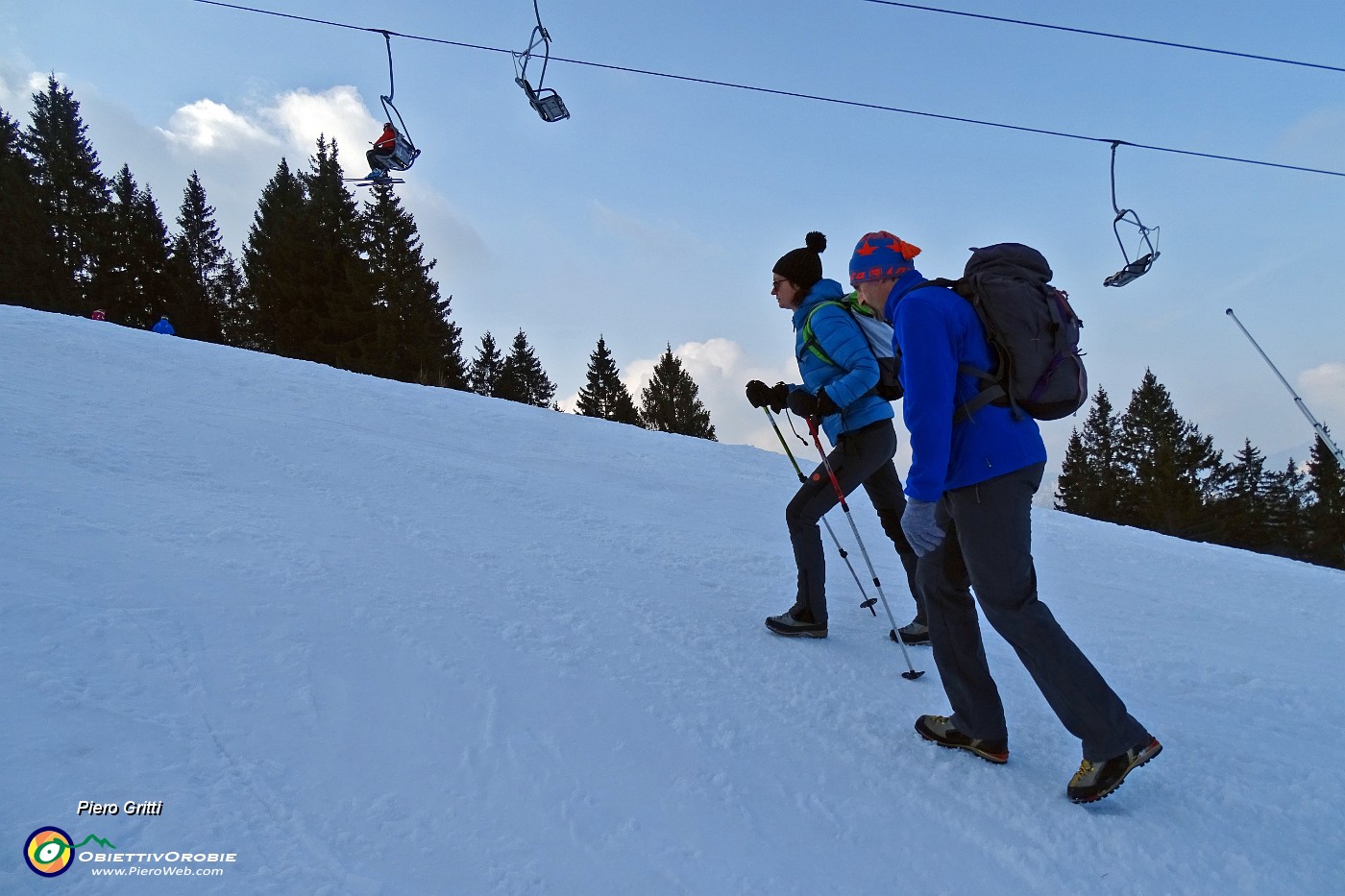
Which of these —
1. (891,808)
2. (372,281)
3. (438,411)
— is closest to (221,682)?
(891,808)

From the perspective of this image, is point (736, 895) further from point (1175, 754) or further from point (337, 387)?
point (337, 387)

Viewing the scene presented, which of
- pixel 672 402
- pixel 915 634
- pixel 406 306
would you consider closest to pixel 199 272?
pixel 406 306

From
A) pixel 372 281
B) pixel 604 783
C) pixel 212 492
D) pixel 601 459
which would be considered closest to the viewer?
pixel 604 783

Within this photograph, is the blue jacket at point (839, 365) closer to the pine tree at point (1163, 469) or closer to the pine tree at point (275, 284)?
the pine tree at point (275, 284)

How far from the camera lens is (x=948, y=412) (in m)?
2.59

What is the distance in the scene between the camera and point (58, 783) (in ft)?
6.29

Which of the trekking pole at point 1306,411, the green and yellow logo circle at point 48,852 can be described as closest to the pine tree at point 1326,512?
the trekking pole at point 1306,411

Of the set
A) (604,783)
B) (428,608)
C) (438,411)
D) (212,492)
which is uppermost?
(438,411)

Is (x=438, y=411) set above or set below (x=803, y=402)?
above

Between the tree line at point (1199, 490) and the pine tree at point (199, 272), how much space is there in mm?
47073

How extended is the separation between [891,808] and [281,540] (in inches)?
129

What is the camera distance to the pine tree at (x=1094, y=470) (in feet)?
143

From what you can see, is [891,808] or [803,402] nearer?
[891,808]

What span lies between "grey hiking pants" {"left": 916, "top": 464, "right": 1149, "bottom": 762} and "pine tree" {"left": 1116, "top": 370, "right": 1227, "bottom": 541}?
4191 centimetres
